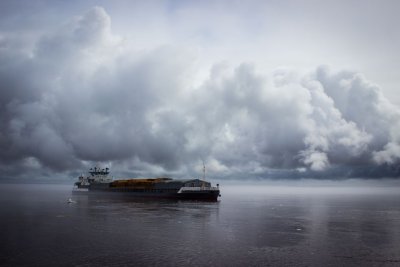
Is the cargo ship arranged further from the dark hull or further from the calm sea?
the calm sea

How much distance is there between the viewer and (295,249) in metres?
51.4

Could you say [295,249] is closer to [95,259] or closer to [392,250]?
[392,250]

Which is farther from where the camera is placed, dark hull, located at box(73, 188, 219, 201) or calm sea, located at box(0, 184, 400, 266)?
dark hull, located at box(73, 188, 219, 201)

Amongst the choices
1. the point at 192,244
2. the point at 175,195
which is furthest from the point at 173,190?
the point at 192,244

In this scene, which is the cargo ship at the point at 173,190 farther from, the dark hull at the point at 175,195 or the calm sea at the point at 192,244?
the calm sea at the point at 192,244

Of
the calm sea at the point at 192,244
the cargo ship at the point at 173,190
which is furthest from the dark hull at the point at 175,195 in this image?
the calm sea at the point at 192,244

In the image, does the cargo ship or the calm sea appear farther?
the cargo ship

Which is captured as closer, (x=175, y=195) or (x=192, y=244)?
(x=192, y=244)

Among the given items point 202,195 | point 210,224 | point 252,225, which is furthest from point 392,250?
point 202,195

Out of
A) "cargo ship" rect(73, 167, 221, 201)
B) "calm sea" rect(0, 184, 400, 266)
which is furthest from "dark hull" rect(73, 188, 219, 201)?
"calm sea" rect(0, 184, 400, 266)

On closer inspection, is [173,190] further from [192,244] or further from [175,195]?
[192,244]

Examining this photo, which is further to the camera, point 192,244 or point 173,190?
point 173,190

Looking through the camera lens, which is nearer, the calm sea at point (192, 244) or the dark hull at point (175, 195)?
the calm sea at point (192, 244)

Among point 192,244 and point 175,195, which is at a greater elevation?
point 175,195
